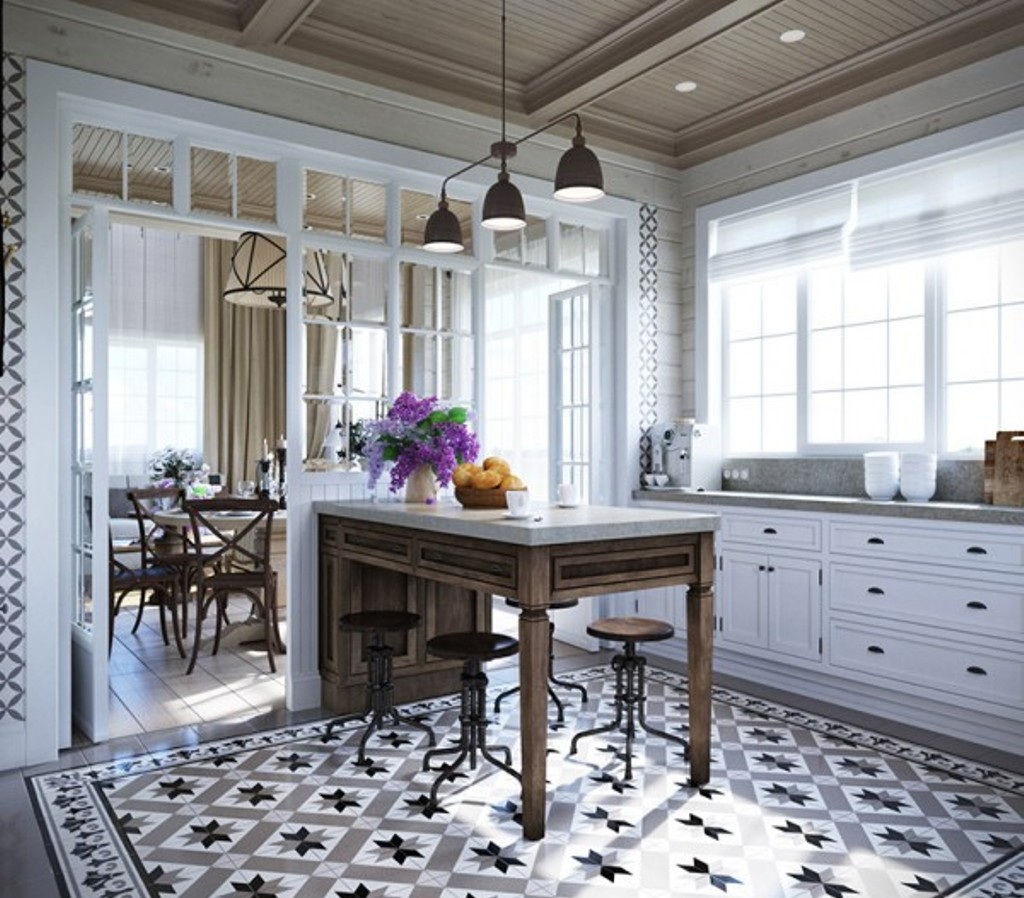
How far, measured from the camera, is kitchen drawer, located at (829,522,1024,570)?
3.51 meters

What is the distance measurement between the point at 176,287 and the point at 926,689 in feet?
23.9

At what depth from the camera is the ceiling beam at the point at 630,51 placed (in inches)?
143

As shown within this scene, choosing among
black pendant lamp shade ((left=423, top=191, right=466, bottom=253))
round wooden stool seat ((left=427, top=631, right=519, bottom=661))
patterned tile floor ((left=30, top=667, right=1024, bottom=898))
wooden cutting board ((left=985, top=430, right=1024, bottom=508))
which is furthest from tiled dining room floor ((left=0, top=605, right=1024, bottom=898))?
black pendant lamp shade ((left=423, top=191, right=466, bottom=253))

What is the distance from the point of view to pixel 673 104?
4766 mm

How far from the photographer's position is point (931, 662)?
3.76 metres

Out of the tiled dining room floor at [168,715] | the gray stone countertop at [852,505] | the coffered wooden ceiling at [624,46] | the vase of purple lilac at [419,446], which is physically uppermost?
the coffered wooden ceiling at [624,46]

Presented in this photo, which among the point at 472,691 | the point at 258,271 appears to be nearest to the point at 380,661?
the point at 472,691

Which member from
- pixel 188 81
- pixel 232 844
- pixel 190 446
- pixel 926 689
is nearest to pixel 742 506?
pixel 926 689

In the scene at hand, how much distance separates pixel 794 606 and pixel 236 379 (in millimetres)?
5983

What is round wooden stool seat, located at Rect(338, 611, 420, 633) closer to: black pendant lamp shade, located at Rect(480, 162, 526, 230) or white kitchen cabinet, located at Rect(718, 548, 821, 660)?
black pendant lamp shade, located at Rect(480, 162, 526, 230)

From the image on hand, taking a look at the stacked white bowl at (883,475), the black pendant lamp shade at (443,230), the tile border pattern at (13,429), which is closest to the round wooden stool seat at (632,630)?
the stacked white bowl at (883,475)

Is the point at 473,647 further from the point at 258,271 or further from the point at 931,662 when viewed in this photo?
the point at 258,271

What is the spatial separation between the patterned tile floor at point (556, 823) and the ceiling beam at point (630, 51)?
9.75ft

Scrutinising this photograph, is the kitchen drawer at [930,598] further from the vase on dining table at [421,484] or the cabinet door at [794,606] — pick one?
the vase on dining table at [421,484]
